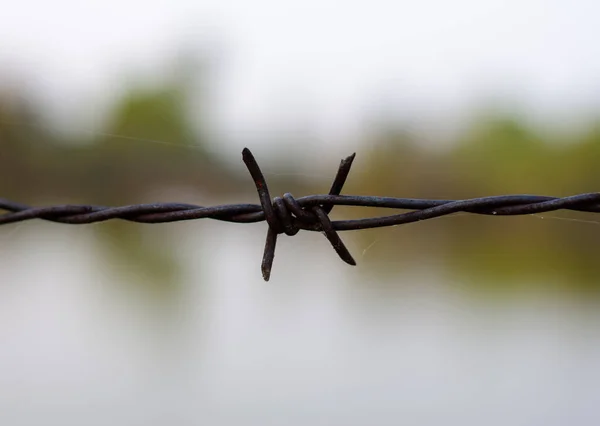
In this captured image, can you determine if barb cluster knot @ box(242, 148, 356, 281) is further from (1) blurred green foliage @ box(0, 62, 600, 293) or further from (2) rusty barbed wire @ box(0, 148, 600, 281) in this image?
(1) blurred green foliage @ box(0, 62, 600, 293)

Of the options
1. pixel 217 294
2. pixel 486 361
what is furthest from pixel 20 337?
pixel 486 361

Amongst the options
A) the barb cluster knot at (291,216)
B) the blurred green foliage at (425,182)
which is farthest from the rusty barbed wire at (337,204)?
the blurred green foliage at (425,182)

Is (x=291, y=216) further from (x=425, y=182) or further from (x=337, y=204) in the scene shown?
(x=425, y=182)

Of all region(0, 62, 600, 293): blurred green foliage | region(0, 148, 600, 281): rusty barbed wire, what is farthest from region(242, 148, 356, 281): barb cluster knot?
region(0, 62, 600, 293): blurred green foliage

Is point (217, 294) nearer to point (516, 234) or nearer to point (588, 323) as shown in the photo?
point (588, 323)

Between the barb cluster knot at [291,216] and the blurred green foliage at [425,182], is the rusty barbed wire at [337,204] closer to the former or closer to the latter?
the barb cluster knot at [291,216]

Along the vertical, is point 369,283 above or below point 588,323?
below

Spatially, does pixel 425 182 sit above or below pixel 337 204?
below

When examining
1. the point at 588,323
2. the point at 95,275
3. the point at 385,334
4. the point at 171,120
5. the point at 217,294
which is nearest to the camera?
the point at 385,334

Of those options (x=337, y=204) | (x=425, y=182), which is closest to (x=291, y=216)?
(x=337, y=204)
